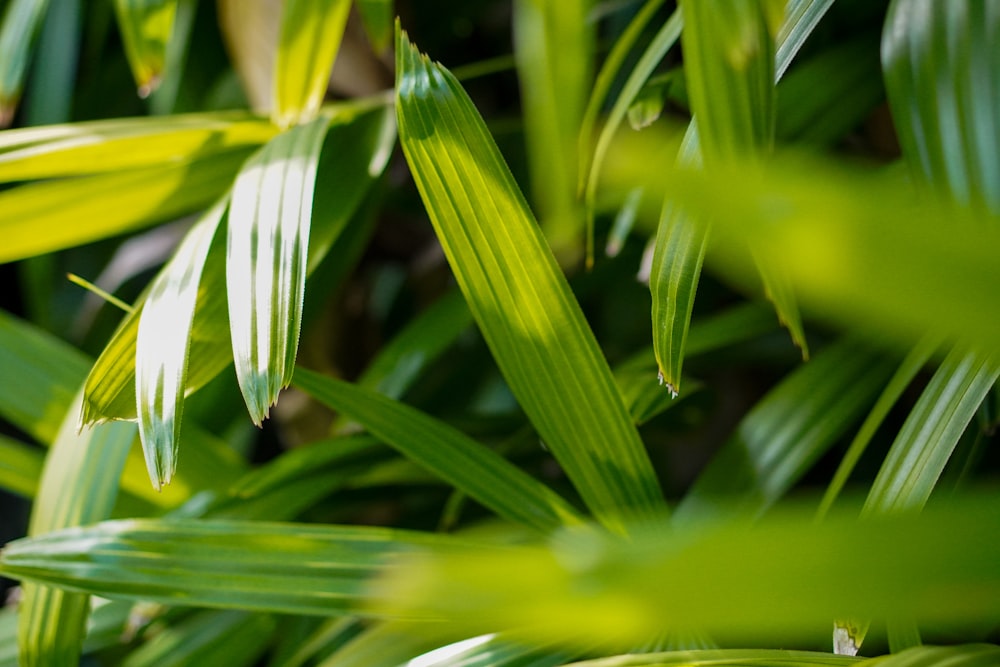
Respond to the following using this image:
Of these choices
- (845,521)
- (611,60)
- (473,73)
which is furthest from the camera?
(473,73)

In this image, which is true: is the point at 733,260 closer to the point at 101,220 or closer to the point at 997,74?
the point at 997,74

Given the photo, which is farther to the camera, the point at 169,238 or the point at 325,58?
the point at 169,238

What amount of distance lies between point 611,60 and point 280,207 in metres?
0.19

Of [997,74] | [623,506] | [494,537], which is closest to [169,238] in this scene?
[494,537]

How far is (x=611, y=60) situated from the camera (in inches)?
18.1

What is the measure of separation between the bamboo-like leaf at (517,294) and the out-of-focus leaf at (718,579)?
0.20m

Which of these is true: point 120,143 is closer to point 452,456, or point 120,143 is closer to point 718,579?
point 452,456

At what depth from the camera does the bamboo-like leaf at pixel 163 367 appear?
322 mm

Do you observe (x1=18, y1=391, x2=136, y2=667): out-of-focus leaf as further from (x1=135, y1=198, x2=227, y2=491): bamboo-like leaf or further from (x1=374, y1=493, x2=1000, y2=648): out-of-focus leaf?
(x1=374, y1=493, x2=1000, y2=648): out-of-focus leaf

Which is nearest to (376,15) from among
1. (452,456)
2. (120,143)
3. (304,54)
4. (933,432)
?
(304,54)

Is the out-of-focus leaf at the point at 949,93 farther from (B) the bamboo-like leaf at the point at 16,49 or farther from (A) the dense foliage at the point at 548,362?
(B) the bamboo-like leaf at the point at 16,49

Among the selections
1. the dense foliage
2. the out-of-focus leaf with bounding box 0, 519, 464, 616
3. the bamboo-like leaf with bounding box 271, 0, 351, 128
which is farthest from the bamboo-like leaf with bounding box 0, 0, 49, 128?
the out-of-focus leaf with bounding box 0, 519, 464, 616

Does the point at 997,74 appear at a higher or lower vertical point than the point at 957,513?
higher

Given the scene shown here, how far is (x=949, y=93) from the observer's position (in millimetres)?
336
